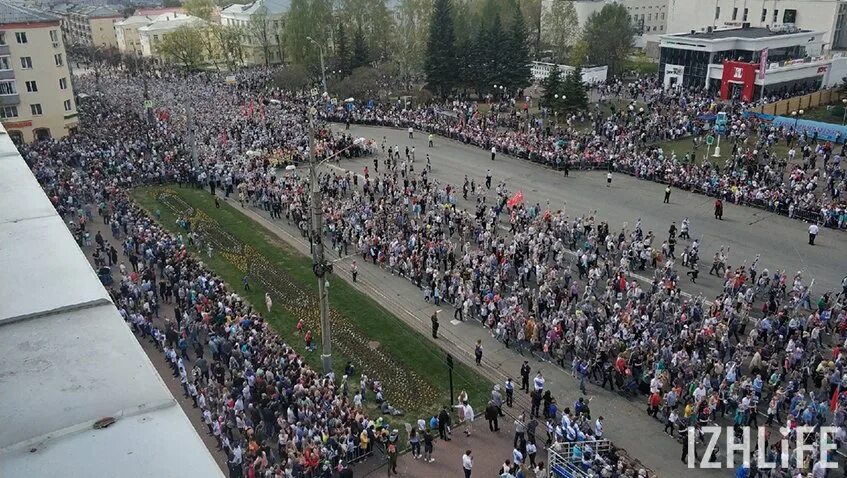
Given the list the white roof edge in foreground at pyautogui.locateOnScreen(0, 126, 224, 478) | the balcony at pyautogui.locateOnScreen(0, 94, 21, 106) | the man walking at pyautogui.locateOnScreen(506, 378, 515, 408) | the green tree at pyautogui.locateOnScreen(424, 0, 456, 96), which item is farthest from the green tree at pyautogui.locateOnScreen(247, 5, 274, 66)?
the white roof edge in foreground at pyautogui.locateOnScreen(0, 126, 224, 478)

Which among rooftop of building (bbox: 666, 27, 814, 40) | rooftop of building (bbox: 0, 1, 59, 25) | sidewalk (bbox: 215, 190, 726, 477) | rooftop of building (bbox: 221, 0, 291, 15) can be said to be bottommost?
sidewalk (bbox: 215, 190, 726, 477)

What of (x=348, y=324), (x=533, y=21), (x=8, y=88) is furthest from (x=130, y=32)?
(x=348, y=324)

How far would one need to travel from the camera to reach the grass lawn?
21.0 m

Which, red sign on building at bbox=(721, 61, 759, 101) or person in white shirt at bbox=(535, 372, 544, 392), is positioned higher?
red sign on building at bbox=(721, 61, 759, 101)

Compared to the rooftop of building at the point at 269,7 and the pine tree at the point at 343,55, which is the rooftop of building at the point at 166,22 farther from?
the pine tree at the point at 343,55

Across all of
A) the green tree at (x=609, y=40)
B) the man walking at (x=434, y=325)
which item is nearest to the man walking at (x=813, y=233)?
the man walking at (x=434, y=325)

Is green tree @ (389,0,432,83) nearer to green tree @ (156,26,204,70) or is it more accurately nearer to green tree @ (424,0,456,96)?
green tree @ (424,0,456,96)

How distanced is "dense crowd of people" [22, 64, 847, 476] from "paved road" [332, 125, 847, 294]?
0.97m

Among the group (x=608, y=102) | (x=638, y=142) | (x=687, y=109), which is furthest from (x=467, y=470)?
(x=608, y=102)

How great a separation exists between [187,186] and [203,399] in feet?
79.3

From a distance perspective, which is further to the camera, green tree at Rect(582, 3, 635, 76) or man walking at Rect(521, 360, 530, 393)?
green tree at Rect(582, 3, 635, 76)

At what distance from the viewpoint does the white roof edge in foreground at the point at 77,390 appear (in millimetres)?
4891

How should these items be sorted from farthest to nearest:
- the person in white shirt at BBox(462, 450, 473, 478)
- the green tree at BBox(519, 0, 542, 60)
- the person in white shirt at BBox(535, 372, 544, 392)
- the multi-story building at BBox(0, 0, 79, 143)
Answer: the green tree at BBox(519, 0, 542, 60)
the multi-story building at BBox(0, 0, 79, 143)
the person in white shirt at BBox(535, 372, 544, 392)
the person in white shirt at BBox(462, 450, 473, 478)

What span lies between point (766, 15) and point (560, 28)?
2144 cm
